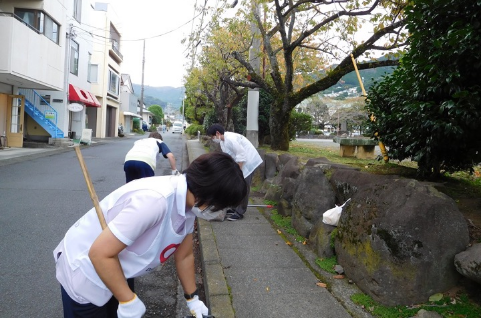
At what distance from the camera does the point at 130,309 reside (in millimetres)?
1719

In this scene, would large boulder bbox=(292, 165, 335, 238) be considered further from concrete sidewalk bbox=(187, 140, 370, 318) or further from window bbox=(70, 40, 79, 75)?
window bbox=(70, 40, 79, 75)

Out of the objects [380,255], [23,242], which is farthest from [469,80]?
[23,242]

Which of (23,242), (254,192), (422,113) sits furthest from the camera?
(254,192)

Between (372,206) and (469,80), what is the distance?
154cm

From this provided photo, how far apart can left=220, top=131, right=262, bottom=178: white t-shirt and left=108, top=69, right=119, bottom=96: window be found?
109 ft

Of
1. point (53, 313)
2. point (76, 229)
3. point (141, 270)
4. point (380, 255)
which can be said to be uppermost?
point (76, 229)

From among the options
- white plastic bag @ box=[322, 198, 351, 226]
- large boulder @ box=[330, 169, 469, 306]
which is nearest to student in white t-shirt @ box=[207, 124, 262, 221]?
white plastic bag @ box=[322, 198, 351, 226]

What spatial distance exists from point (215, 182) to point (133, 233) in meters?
0.42

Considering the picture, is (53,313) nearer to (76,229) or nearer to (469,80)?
(76,229)

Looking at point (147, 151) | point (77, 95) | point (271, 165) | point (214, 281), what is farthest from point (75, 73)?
point (214, 281)

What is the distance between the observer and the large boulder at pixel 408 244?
320cm

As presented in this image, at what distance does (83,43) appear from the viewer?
85.2 ft

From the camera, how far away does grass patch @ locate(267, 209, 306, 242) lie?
553cm

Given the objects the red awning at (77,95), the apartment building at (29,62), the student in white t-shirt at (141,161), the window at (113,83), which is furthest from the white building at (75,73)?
the student in white t-shirt at (141,161)
